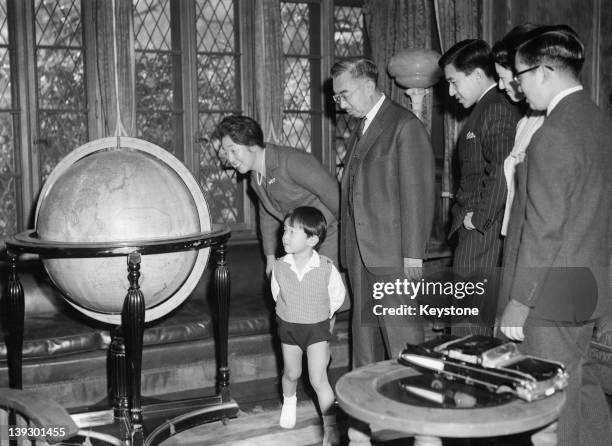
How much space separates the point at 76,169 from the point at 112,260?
444 millimetres

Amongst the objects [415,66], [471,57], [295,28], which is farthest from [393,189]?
[295,28]

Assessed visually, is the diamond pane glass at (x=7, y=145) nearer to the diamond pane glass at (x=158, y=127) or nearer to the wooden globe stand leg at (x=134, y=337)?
the diamond pane glass at (x=158, y=127)

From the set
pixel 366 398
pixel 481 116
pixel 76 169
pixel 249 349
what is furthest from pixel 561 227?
pixel 249 349

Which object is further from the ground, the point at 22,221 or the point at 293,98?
the point at 293,98

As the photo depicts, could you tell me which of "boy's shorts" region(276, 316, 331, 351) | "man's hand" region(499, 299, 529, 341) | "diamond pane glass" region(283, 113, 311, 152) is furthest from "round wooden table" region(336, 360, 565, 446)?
"diamond pane glass" region(283, 113, 311, 152)

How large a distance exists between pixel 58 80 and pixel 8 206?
99 cm

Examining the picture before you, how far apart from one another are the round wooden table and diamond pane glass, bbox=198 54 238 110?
13.3 feet

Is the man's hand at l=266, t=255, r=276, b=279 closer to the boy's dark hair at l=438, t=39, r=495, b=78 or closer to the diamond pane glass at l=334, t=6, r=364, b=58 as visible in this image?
the boy's dark hair at l=438, t=39, r=495, b=78

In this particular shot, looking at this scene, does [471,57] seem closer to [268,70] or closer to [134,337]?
[134,337]

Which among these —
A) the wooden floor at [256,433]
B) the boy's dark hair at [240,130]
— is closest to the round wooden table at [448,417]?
the wooden floor at [256,433]

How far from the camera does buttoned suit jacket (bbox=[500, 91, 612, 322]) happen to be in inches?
98.4

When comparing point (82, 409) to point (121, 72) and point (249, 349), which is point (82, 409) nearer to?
point (249, 349)

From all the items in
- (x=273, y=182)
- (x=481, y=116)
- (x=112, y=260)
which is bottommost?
(x=112, y=260)

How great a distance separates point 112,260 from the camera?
324 centimetres
